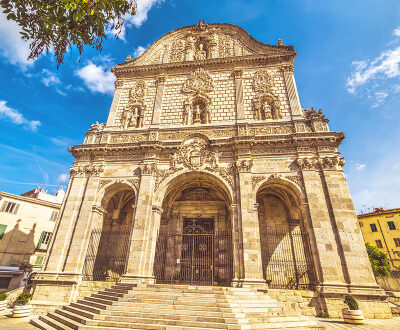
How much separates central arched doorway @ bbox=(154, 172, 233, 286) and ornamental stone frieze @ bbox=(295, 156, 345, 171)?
14.2ft

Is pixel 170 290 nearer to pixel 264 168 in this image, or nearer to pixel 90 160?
pixel 264 168

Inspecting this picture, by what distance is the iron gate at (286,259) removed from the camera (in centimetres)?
1121

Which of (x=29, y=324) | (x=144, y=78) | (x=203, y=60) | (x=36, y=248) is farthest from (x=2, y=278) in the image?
(x=203, y=60)

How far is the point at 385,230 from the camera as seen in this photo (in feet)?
86.0

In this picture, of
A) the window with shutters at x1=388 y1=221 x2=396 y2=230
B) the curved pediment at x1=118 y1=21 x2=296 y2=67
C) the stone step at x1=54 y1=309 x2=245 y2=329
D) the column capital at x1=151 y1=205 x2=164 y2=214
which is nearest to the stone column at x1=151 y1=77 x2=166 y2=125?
the curved pediment at x1=118 y1=21 x2=296 y2=67

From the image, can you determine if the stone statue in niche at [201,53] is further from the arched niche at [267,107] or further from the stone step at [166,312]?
the stone step at [166,312]

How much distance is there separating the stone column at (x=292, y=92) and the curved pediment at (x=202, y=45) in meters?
2.18

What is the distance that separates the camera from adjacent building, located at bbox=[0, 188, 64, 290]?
60.1 ft

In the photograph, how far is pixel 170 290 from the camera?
326 inches

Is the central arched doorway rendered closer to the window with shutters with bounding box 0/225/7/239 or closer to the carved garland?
the carved garland

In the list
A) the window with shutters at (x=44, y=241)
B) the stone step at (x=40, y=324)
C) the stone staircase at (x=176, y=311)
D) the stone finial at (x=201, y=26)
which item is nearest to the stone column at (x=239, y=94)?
the stone finial at (x=201, y=26)

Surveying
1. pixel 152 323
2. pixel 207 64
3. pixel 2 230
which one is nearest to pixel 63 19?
pixel 152 323

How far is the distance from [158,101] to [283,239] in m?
12.1

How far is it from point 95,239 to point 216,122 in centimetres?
979
